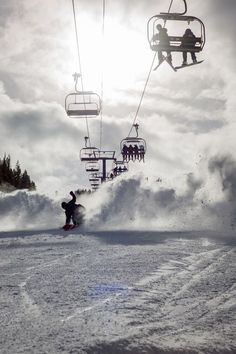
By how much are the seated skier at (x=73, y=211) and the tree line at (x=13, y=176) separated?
282ft

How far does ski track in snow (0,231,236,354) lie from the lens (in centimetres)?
549

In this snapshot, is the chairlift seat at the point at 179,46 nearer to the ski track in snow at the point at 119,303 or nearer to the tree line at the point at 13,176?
the ski track in snow at the point at 119,303

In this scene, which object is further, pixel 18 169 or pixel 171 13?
pixel 18 169

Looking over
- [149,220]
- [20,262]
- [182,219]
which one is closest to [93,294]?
[20,262]

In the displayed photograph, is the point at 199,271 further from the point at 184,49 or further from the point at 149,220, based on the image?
the point at 149,220

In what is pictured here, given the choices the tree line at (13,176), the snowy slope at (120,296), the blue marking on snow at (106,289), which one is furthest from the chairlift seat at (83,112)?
the tree line at (13,176)

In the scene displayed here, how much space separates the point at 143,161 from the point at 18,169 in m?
103

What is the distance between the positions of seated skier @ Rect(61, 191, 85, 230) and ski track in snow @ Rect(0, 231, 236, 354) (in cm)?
1324

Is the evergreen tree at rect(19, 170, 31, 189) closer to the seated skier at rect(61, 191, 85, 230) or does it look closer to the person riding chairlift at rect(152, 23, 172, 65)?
the seated skier at rect(61, 191, 85, 230)

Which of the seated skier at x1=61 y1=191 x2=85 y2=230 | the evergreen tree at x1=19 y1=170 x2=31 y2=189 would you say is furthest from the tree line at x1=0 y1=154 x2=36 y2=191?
the seated skier at x1=61 y1=191 x2=85 y2=230

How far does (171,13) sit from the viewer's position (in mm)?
12766

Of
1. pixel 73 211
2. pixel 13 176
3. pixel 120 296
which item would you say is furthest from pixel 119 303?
pixel 13 176

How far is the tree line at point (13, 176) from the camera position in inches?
4523

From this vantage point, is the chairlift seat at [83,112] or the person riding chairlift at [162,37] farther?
the chairlift seat at [83,112]
